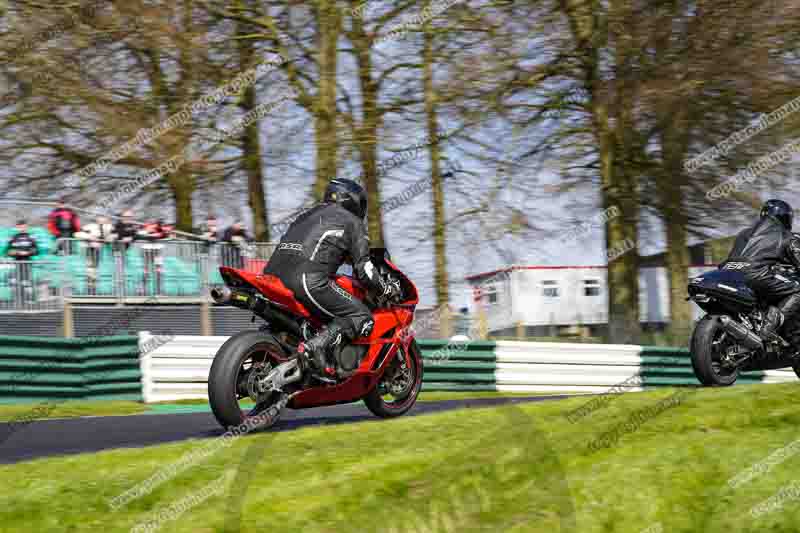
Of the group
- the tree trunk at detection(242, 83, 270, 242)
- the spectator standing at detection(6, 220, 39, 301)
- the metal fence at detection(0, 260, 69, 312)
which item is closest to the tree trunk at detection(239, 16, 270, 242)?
the tree trunk at detection(242, 83, 270, 242)

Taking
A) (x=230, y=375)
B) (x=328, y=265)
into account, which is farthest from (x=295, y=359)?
(x=328, y=265)

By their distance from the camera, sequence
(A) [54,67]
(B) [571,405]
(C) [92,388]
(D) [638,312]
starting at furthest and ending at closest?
(D) [638,312] < (A) [54,67] < (C) [92,388] < (B) [571,405]

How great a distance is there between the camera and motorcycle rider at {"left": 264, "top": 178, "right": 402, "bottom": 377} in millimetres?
7227

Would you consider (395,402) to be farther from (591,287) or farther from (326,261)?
(591,287)

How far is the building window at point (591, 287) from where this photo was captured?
2909 cm

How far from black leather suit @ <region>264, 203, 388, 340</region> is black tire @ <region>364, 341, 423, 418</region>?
60cm

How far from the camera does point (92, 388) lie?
13055 millimetres

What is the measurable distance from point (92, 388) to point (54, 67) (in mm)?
4652

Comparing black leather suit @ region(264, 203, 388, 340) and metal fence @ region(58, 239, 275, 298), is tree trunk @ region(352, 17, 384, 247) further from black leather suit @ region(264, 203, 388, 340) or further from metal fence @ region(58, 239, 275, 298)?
black leather suit @ region(264, 203, 388, 340)

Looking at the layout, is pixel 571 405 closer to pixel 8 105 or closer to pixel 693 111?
pixel 693 111

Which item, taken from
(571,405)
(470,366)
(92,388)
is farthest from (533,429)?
(470,366)

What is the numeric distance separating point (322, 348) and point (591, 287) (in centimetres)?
2397

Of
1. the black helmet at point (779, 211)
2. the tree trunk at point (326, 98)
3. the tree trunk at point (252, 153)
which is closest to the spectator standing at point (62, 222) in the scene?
the tree trunk at point (252, 153)

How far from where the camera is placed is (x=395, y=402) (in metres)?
8.21
